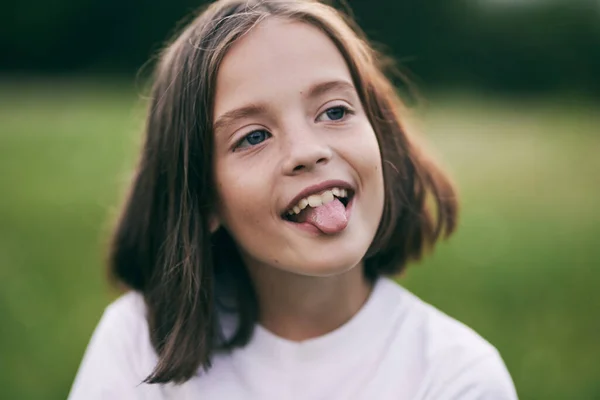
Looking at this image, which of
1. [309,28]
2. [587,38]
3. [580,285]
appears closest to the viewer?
[309,28]

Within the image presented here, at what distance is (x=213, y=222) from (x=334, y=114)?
47 cm

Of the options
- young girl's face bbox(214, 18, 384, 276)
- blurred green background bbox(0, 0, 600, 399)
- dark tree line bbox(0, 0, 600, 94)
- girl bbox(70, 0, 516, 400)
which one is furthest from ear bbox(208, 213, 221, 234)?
dark tree line bbox(0, 0, 600, 94)

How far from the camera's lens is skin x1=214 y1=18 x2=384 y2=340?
6.35 feet

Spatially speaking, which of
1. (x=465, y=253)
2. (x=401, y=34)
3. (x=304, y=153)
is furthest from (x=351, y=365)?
(x=401, y=34)

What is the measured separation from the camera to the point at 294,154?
1.91 metres

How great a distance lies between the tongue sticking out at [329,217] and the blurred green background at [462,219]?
88cm

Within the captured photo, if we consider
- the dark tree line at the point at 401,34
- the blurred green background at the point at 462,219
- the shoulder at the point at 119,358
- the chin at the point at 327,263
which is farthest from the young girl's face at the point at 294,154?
the dark tree line at the point at 401,34

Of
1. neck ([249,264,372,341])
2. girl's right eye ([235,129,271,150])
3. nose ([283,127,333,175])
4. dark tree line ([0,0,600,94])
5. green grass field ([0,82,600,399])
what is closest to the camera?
nose ([283,127,333,175])

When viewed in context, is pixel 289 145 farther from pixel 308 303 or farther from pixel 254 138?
pixel 308 303

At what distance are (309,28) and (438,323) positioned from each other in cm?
89

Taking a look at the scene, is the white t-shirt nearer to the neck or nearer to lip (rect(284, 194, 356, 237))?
the neck

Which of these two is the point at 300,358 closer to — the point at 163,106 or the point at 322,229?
the point at 322,229

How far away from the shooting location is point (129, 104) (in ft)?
37.6

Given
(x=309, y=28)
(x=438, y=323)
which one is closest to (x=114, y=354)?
(x=438, y=323)
